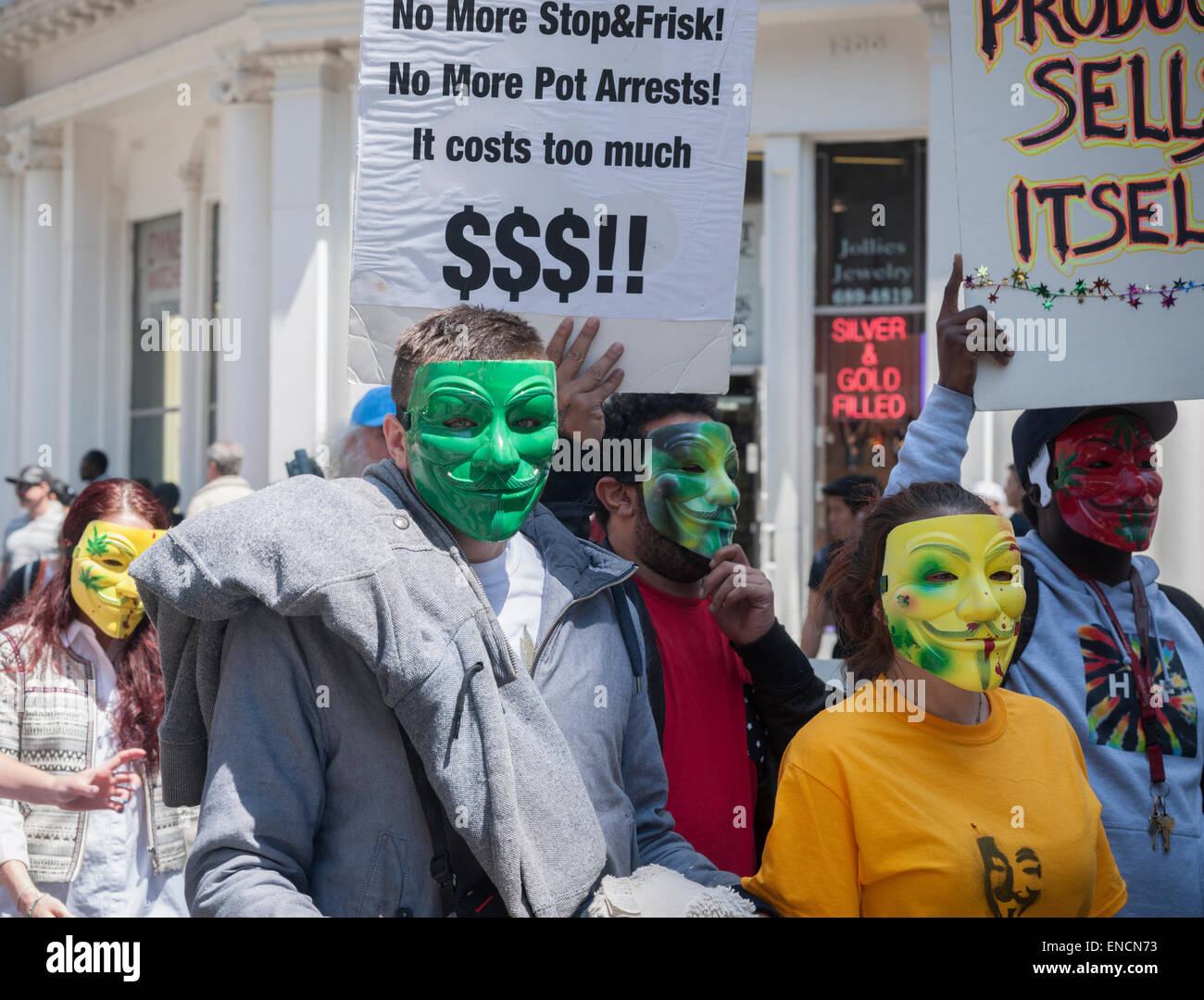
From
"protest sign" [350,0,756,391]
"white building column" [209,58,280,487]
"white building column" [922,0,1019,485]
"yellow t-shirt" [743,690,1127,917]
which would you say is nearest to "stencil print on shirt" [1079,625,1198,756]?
"yellow t-shirt" [743,690,1127,917]

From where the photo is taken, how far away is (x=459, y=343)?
2418 millimetres

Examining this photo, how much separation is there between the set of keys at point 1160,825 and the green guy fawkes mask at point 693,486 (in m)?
1.12

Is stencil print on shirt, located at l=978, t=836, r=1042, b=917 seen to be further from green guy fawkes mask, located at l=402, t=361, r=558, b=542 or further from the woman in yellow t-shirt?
green guy fawkes mask, located at l=402, t=361, r=558, b=542

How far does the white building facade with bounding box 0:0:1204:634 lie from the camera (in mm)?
10234

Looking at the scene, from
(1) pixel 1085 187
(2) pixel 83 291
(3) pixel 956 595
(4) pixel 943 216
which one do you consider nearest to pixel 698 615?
(3) pixel 956 595

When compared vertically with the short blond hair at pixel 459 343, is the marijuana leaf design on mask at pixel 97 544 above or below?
below

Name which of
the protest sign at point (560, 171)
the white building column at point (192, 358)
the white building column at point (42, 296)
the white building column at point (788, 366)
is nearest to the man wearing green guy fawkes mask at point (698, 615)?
the protest sign at point (560, 171)

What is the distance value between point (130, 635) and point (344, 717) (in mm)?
1643

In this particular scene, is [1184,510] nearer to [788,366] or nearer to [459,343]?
[788,366]

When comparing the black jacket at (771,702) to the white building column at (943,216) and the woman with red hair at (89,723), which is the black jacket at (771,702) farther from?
the white building column at (943,216)

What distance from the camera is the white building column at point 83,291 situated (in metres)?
15.2

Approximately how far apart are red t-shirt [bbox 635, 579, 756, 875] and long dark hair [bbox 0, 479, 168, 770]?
1.31 metres
